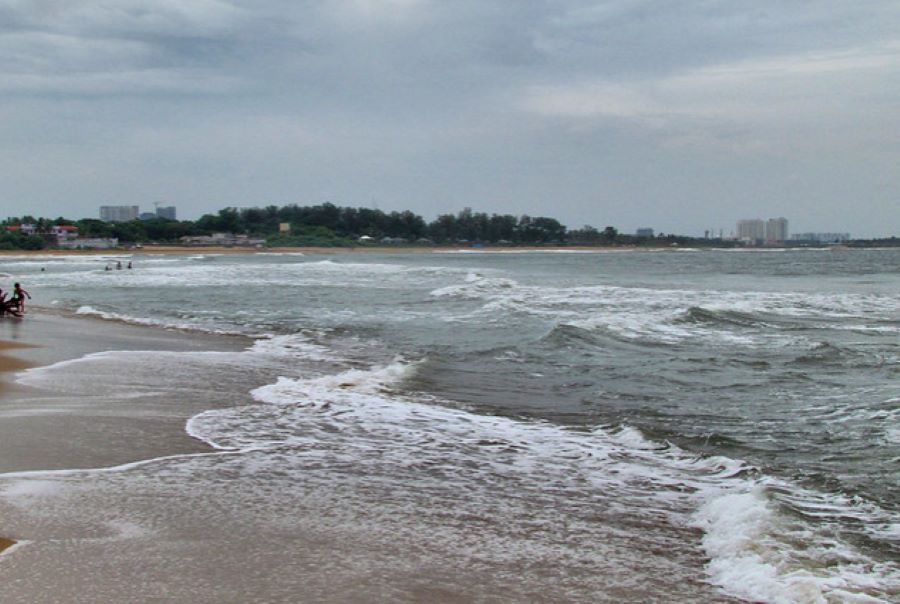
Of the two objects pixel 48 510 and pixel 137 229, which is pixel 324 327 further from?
pixel 137 229

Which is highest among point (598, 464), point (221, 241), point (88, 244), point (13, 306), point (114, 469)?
point (221, 241)

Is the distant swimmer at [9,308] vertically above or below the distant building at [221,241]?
below

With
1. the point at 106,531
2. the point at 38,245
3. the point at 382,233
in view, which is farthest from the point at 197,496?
the point at 382,233

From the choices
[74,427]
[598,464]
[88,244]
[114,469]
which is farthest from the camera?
[88,244]

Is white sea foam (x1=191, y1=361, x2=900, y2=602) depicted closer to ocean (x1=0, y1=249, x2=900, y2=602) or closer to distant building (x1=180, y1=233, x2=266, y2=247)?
ocean (x1=0, y1=249, x2=900, y2=602)

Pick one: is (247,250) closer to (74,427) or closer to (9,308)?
(9,308)

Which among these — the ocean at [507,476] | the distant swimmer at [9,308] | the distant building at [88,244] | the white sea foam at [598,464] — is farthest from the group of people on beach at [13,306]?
the distant building at [88,244]

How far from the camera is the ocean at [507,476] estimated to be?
4340 mm

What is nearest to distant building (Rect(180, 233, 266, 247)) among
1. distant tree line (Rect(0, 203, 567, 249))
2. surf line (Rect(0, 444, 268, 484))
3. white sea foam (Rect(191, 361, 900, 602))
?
distant tree line (Rect(0, 203, 567, 249))

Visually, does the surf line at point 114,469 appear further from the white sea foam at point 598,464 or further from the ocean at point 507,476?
the white sea foam at point 598,464

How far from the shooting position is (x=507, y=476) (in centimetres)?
642

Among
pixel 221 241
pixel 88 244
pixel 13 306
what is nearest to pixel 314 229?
pixel 221 241

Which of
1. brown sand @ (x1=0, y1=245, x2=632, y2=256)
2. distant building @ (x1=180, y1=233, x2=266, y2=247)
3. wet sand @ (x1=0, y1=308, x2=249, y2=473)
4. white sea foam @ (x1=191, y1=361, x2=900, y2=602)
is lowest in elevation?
white sea foam @ (x1=191, y1=361, x2=900, y2=602)

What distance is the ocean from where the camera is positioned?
14.2 ft
